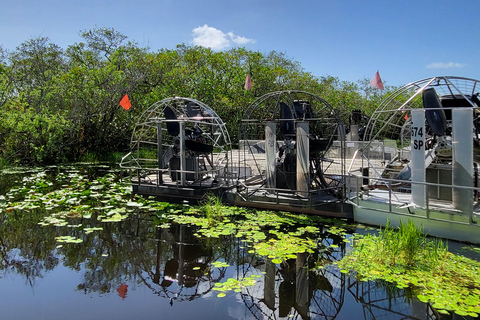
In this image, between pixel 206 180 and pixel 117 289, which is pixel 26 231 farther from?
pixel 206 180

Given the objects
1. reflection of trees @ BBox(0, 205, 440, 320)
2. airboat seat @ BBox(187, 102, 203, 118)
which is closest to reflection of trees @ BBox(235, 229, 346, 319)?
reflection of trees @ BBox(0, 205, 440, 320)

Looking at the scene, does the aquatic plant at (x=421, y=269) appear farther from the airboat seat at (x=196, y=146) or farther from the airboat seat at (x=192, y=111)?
the airboat seat at (x=192, y=111)

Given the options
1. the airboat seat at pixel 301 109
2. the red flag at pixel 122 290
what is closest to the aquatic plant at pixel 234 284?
the red flag at pixel 122 290

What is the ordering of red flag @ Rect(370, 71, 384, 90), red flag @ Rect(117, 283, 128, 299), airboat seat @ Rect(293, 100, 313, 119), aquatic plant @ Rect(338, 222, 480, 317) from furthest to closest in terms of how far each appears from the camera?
red flag @ Rect(370, 71, 384, 90) < airboat seat @ Rect(293, 100, 313, 119) < red flag @ Rect(117, 283, 128, 299) < aquatic plant @ Rect(338, 222, 480, 317)

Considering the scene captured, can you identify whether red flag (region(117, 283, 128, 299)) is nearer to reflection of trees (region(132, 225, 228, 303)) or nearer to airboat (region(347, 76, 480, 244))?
Result: reflection of trees (region(132, 225, 228, 303))

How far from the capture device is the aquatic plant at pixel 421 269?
4.95 meters

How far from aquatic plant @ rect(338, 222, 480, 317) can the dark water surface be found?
201 mm

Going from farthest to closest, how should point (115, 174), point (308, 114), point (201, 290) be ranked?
1. point (115, 174)
2. point (308, 114)
3. point (201, 290)

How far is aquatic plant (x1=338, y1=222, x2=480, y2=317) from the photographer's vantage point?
16.2 feet

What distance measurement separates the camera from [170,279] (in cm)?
610

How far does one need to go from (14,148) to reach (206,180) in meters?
14.1

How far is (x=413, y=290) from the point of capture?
208 inches

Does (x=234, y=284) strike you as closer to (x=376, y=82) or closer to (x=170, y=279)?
(x=170, y=279)

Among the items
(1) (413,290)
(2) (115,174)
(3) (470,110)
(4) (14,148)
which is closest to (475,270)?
(1) (413,290)
